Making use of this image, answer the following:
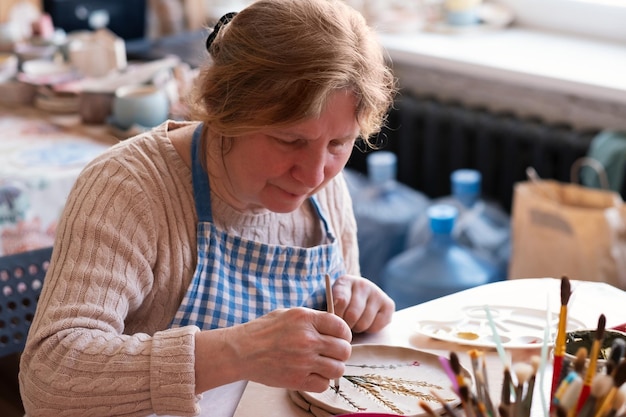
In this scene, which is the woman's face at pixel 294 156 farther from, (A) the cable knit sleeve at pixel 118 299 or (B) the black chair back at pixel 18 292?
(B) the black chair back at pixel 18 292

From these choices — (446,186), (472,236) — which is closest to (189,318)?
(472,236)

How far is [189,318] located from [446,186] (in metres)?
2.14

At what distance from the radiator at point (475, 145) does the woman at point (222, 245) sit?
60.4 inches

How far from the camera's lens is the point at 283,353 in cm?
126

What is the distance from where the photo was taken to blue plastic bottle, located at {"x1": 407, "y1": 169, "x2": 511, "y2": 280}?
10.0 feet

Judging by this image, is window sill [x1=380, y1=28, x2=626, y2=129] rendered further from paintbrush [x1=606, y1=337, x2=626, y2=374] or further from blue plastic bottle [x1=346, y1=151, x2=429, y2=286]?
paintbrush [x1=606, y1=337, x2=626, y2=374]

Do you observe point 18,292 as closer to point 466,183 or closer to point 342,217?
point 342,217

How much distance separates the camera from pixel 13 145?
8.80 ft

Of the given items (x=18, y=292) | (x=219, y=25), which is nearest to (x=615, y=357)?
(x=219, y=25)

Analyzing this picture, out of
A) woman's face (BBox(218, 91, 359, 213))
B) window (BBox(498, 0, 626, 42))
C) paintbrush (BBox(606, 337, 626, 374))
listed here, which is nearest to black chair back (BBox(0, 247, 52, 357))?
woman's face (BBox(218, 91, 359, 213))

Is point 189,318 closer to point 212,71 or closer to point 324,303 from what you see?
point 324,303

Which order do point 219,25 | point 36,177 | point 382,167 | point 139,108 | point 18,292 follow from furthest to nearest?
point 382,167, point 139,108, point 36,177, point 18,292, point 219,25

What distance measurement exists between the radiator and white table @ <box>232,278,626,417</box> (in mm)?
1377

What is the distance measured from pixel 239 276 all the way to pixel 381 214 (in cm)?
173
